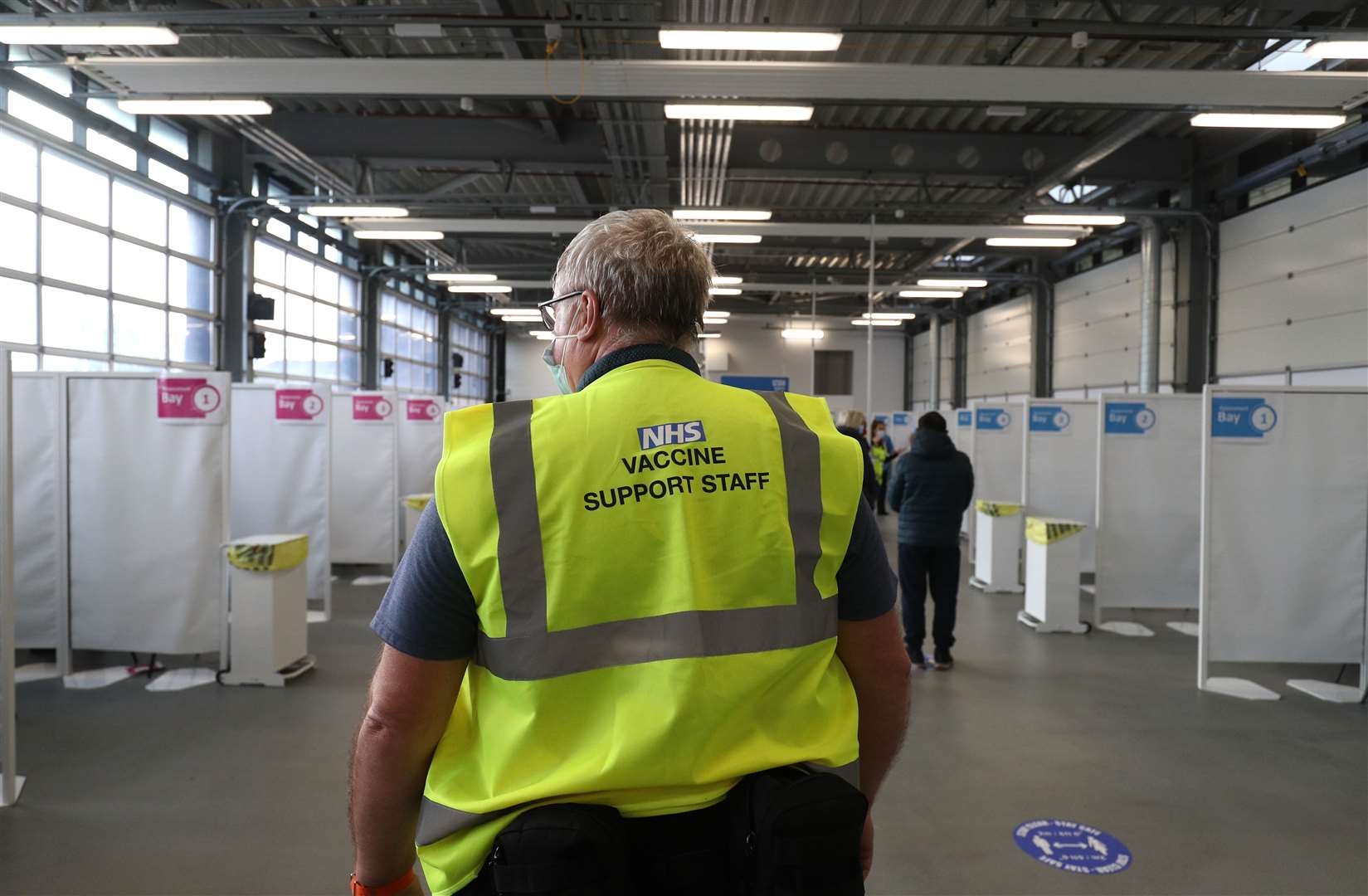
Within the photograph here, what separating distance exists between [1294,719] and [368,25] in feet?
25.2

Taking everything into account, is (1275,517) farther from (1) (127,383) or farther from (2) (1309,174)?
(1) (127,383)

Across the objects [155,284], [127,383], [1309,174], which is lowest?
[127,383]

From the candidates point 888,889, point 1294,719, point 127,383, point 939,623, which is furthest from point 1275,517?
point 127,383

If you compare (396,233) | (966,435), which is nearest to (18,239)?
(396,233)

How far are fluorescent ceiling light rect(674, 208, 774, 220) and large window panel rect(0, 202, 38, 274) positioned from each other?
6.03 metres

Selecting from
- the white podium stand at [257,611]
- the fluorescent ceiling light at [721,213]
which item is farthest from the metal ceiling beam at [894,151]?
the white podium stand at [257,611]

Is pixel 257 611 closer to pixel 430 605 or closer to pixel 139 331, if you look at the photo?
pixel 430 605

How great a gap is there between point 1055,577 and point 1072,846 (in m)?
4.09

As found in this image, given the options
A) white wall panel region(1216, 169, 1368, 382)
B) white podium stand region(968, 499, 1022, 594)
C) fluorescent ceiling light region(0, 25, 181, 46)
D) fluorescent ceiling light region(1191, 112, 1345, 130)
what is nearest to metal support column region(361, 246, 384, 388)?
fluorescent ceiling light region(0, 25, 181, 46)

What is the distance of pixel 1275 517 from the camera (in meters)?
5.50

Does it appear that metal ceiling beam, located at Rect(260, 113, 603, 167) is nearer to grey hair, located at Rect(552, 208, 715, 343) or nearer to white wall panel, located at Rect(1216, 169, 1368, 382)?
white wall panel, located at Rect(1216, 169, 1368, 382)

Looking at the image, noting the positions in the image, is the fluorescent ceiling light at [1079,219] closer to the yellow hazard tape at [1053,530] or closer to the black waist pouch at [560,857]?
the yellow hazard tape at [1053,530]

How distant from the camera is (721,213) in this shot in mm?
9320

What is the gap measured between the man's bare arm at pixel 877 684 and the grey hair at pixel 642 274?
50cm
